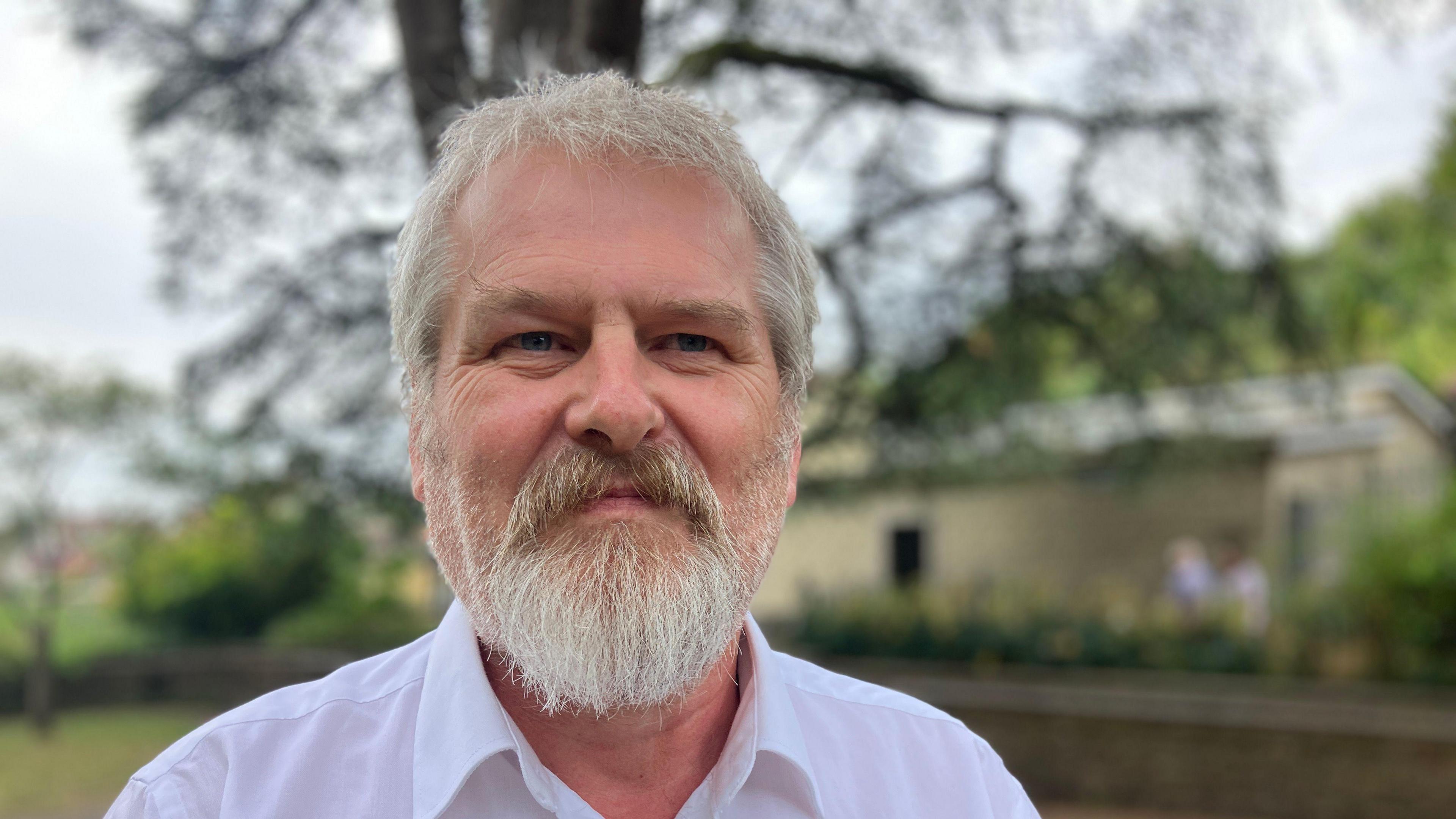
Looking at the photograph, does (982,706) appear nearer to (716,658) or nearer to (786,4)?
(786,4)

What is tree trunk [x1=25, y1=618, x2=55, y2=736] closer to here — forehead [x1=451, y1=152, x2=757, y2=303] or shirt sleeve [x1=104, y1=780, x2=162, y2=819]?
shirt sleeve [x1=104, y1=780, x2=162, y2=819]

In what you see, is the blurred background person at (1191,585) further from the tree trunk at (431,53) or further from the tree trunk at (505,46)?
the tree trunk at (431,53)

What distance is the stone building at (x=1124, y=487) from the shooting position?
24.9ft

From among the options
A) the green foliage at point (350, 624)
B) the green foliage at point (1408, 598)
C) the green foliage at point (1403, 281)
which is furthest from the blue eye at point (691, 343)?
the green foliage at point (1403, 281)

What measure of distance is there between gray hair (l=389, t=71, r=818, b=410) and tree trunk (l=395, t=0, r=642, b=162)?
6.92 ft

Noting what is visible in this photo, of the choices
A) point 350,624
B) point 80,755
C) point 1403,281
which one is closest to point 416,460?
point 80,755

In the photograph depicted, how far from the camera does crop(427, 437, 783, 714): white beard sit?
1.44 meters

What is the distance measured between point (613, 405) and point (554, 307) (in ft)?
0.53

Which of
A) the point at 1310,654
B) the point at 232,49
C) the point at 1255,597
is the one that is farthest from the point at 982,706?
the point at 232,49

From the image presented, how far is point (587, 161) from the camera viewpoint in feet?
4.92

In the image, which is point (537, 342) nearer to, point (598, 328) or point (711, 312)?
point (598, 328)

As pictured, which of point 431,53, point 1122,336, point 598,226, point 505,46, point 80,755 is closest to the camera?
point 598,226

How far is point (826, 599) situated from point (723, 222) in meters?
12.5

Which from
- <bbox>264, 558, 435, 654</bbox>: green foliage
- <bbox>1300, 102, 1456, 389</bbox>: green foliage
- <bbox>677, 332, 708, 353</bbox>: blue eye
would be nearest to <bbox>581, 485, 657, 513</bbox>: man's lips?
<bbox>677, 332, 708, 353</bbox>: blue eye
